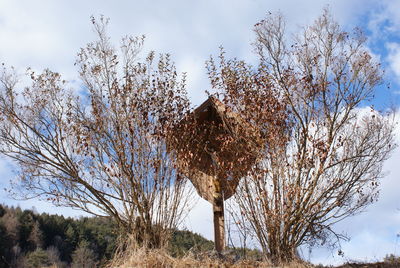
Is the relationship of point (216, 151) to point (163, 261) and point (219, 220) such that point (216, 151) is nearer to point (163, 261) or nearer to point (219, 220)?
point (219, 220)

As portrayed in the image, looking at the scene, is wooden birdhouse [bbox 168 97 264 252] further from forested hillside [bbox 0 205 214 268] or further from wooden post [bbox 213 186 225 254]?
forested hillside [bbox 0 205 214 268]

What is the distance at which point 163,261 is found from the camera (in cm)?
557

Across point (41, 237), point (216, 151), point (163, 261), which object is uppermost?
point (41, 237)

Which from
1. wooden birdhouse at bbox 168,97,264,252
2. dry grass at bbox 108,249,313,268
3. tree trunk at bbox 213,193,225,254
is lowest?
dry grass at bbox 108,249,313,268

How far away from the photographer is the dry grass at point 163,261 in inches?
219

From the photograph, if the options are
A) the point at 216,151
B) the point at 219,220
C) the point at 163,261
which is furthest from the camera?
the point at 219,220

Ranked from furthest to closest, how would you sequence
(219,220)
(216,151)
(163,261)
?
(219,220), (216,151), (163,261)

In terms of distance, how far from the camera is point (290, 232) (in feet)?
21.0

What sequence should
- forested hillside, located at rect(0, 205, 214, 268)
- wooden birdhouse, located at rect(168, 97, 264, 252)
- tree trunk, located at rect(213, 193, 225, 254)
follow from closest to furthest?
1. wooden birdhouse, located at rect(168, 97, 264, 252)
2. tree trunk, located at rect(213, 193, 225, 254)
3. forested hillside, located at rect(0, 205, 214, 268)

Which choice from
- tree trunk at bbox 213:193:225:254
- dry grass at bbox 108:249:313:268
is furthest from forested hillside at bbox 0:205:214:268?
dry grass at bbox 108:249:313:268

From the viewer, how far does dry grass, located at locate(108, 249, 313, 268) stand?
5.55m

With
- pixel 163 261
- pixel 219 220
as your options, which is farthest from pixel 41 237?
pixel 163 261

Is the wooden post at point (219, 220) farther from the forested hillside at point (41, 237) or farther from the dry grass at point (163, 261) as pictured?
the forested hillside at point (41, 237)

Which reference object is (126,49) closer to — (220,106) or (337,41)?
(220,106)
